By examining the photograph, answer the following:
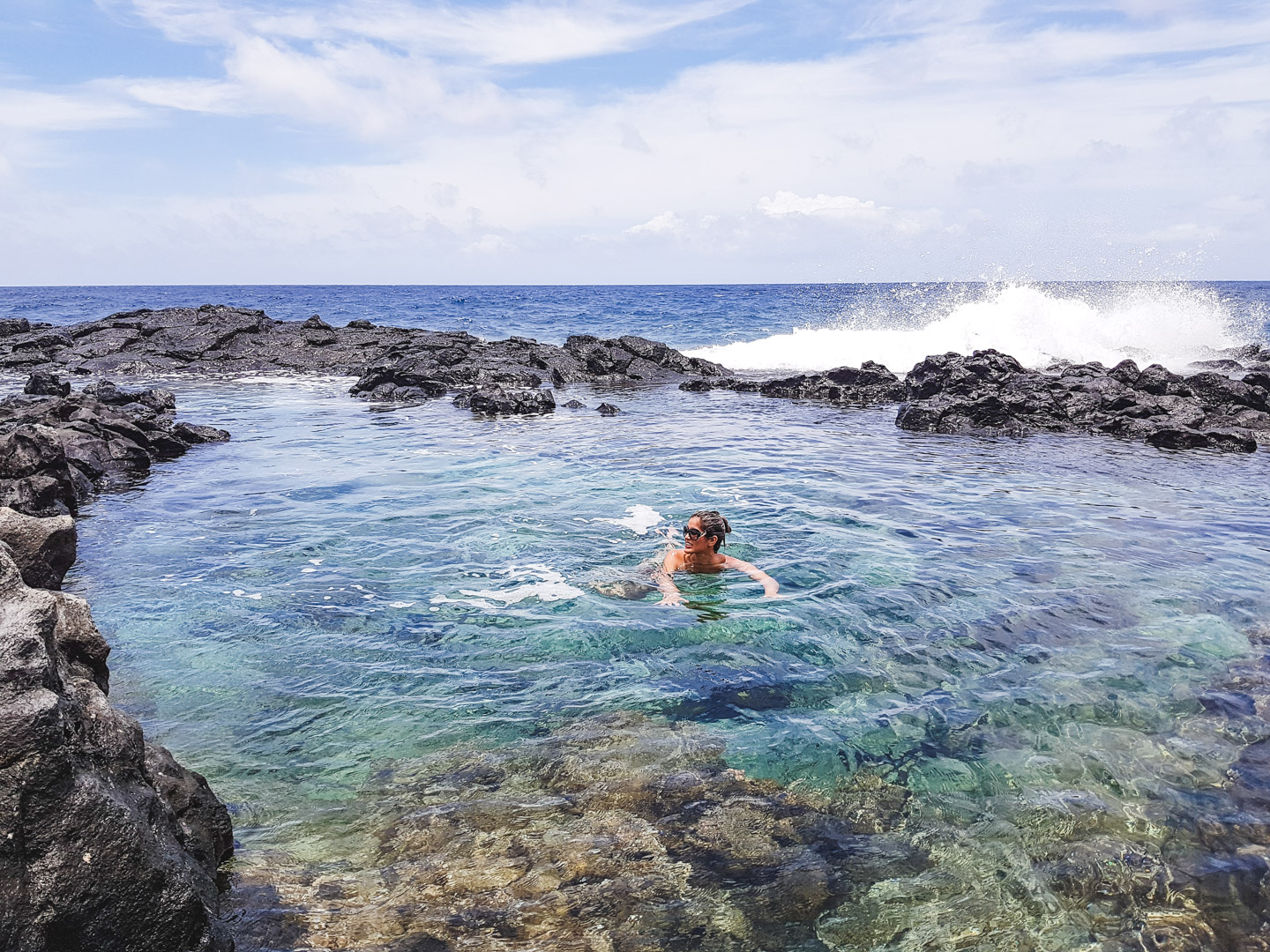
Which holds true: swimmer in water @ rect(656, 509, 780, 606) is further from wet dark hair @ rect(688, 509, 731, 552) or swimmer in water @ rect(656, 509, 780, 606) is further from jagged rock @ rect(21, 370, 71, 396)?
jagged rock @ rect(21, 370, 71, 396)

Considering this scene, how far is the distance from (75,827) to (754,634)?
6072 millimetres

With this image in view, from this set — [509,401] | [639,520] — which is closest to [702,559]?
[639,520]

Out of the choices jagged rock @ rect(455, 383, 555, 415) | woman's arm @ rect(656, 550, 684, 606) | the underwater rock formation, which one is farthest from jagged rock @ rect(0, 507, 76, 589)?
jagged rock @ rect(455, 383, 555, 415)

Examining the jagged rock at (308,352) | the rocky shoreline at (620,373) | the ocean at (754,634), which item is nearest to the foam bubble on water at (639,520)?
the ocean at (754,634)

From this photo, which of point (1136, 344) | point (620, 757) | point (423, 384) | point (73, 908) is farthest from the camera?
point (1136, 344)

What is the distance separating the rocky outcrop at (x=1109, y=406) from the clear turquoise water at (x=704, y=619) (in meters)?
2.39

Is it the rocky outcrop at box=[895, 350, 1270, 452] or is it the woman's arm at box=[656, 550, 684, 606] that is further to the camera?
the rocky outcrop at box=[895, 350, 1270, 452]

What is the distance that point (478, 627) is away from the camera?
27.9 feet

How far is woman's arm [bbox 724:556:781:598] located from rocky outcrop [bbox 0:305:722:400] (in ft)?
63.0

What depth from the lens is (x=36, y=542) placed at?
6.79 m

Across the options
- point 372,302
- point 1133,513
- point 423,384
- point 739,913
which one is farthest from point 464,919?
point 372,302

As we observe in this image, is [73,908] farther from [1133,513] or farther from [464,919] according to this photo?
[1133,513]

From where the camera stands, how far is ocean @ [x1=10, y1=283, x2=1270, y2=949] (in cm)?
537

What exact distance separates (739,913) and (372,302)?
10221cm
